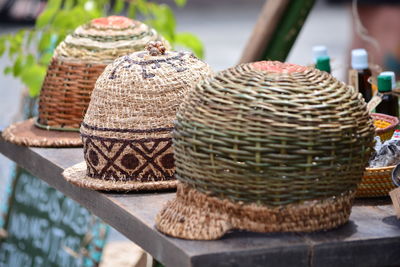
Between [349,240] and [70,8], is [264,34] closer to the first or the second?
[70,8]

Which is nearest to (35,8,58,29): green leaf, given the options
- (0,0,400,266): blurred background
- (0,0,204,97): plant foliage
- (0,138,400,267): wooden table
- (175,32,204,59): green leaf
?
(0,0,204,97): plant foliage

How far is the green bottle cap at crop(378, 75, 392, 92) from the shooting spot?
2.44 meters

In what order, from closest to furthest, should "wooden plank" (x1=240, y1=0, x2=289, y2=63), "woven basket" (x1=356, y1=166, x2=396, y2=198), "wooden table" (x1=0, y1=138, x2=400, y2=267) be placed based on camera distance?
"wooden table" (x1=0, y1=138, x2=400, y2=267)
"woven basket" (x1=356, y1=166, x2=396, y2=198)
"wooden plank" (x1=240, y1=0, x2=289, y2=63)

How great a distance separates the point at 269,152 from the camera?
178 centimetres

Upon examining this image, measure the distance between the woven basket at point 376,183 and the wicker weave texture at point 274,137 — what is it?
0.62 ft

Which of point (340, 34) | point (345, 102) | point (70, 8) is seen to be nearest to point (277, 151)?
point (345, 102)

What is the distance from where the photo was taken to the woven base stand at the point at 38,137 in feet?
8.74

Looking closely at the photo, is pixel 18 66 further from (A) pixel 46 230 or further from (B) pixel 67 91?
(B) pixel 67 91

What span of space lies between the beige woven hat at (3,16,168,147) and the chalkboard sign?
94 cm

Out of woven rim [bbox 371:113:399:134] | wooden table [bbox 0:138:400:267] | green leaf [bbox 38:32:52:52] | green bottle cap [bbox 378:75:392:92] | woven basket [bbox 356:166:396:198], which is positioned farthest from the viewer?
green leaf [bbox 38:32:52:52]

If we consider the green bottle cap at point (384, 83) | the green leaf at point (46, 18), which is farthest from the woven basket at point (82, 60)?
the green leaf at point (46, 18)

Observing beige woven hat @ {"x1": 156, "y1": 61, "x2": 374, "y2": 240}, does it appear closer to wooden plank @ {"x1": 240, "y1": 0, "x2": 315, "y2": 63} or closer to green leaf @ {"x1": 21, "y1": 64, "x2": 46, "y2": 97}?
wooden plank @ {"x1": 240, "y1": 0, "x2": 315, "y2": 63}

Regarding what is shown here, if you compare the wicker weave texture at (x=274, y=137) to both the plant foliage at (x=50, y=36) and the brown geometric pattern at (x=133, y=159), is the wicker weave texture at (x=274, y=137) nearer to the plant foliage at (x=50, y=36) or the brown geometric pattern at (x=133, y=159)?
the brown geometric pattern at (x=133, y=159)

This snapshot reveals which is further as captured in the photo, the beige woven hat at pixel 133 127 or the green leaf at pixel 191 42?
the green leaf at pixel 191 42
